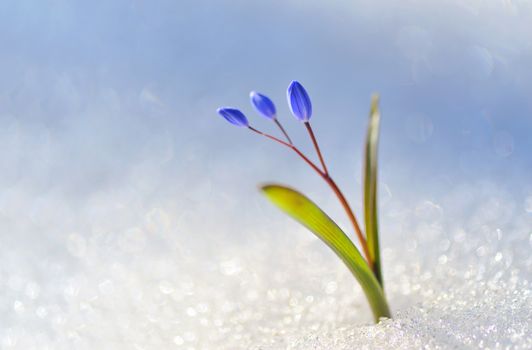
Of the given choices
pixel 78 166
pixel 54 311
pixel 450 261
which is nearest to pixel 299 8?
pixel 78 166

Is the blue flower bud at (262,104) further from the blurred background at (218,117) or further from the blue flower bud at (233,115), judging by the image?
the blurred background at (218,117)

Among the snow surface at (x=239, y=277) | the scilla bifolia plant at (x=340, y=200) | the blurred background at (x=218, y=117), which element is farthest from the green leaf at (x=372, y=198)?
the blurred background at (x=218, y=117)

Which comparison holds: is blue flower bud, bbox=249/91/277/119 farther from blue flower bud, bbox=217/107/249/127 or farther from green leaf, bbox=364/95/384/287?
green leaf, bbox=364/95/384/287

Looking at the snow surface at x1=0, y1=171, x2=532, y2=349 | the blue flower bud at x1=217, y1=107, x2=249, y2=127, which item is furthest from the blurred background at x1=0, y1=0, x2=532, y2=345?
the blue flower bud at x1=217, y1=107, x2=249, y2=127

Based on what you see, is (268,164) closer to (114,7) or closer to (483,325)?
(114,7)

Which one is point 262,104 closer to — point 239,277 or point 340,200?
point 340,200

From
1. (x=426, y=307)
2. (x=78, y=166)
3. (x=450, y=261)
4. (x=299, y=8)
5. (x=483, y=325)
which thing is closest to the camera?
(x=483, y=325)
